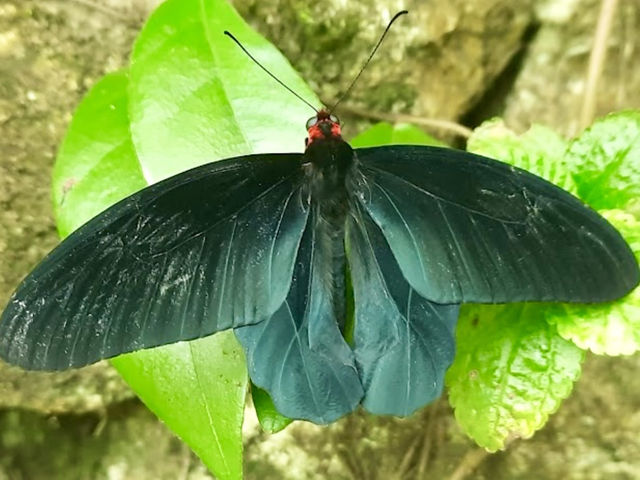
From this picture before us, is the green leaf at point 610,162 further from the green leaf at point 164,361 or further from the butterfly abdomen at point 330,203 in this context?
the green leaf at point 164,361

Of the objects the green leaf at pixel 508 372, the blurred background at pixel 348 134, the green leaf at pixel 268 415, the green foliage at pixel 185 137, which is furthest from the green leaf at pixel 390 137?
the green leaf at pixel 268 415

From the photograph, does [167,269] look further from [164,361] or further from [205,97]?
[205,97]

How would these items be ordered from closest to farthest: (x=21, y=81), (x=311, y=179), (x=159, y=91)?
(x=311, y=179), (x=159, y=91), (x=21, y=81)

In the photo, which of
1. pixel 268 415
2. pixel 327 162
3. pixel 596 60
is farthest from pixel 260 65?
pixel 596 60

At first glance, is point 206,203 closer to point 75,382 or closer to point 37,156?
point 37,156

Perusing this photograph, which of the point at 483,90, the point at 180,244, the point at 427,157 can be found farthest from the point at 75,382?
the point at 483,90

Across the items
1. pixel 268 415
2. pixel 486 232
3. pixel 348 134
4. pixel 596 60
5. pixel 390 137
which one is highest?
pixel 596 60
